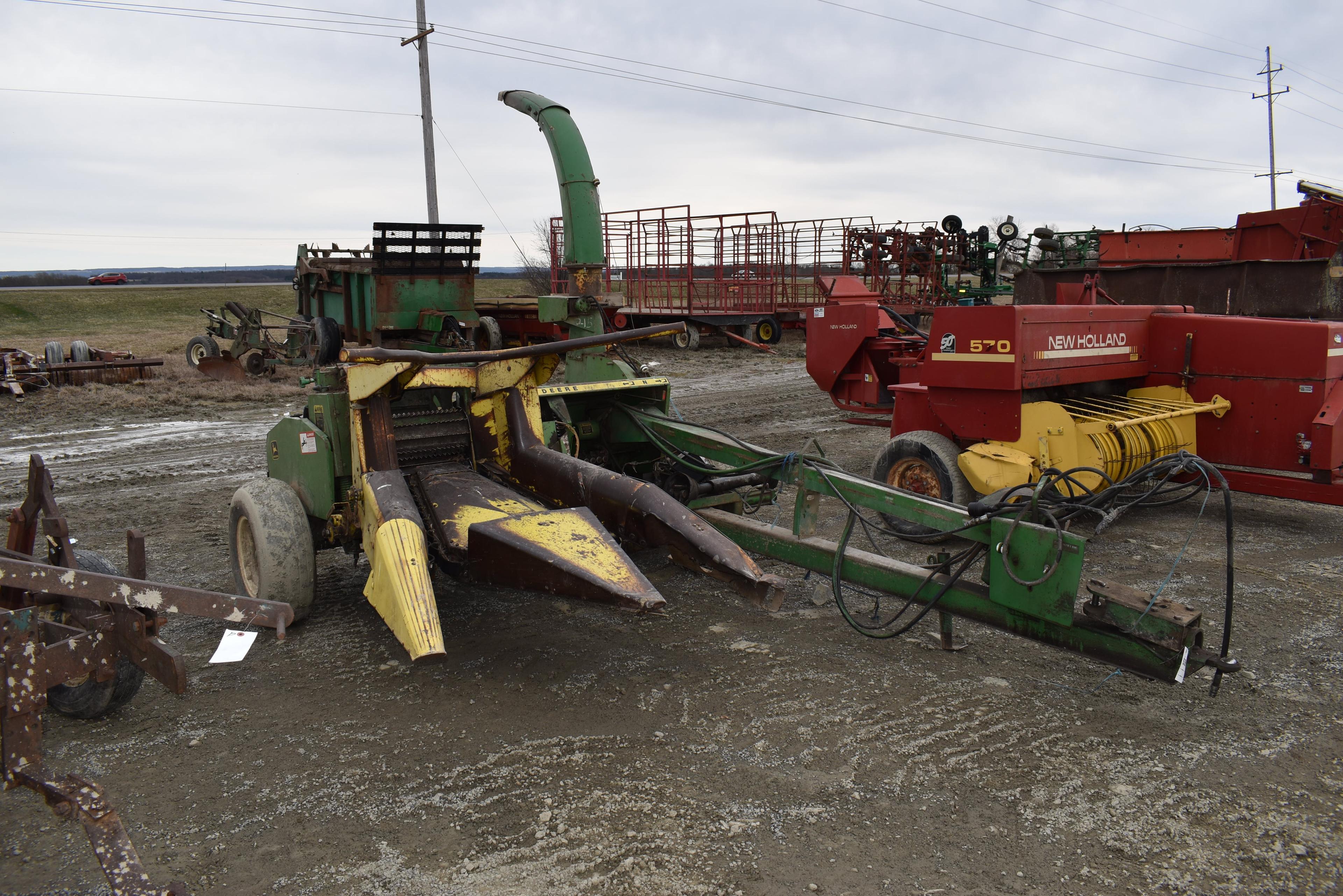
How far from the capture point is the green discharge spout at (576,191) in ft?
27.3

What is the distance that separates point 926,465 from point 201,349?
13024 millimetres

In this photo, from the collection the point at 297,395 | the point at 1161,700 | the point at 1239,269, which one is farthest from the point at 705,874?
the point at 297,395

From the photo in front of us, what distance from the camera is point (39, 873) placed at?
295cm

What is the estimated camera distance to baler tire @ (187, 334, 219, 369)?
15.3 m

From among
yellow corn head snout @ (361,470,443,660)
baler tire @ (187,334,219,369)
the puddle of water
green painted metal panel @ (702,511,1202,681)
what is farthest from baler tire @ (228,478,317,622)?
baler tire @ (187,334,219,369)

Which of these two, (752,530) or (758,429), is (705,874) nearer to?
(752,530)

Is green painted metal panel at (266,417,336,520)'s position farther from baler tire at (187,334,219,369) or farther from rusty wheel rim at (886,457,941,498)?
baler tire at (187,334,219,369)

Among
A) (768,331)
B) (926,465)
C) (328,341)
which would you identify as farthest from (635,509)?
(768,331)

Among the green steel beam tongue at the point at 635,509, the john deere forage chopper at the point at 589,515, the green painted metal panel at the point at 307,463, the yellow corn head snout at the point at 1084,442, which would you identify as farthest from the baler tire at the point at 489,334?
the yellow corn head snout at the point at 1084,442

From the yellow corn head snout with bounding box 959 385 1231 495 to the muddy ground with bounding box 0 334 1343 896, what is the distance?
36.9 inches

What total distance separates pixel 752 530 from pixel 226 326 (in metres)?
13.1

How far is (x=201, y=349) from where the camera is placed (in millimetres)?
15445

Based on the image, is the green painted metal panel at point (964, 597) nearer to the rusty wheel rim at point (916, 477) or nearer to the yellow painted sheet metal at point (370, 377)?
the yellow painted sheet metal at point (370, 377)

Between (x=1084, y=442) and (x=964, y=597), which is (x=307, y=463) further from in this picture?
(x=1084, y=442)
